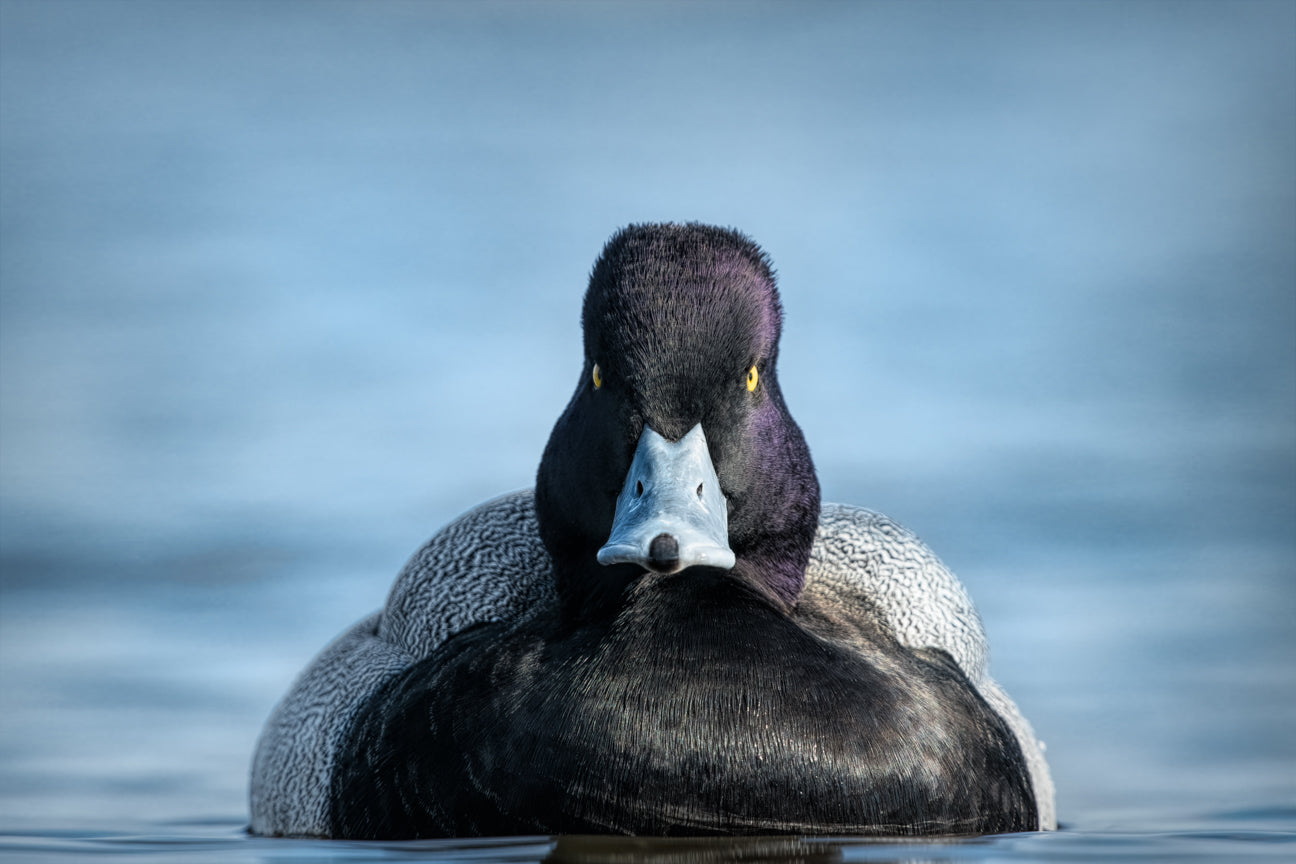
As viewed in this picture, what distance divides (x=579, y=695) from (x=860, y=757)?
897mm

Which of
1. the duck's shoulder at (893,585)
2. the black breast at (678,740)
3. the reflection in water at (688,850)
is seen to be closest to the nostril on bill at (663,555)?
the black breast at (678,740)

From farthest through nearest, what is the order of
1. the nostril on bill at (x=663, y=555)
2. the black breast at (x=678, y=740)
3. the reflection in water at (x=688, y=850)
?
1. the black breast at (x=678, y=740)
2. the reflection in water at (x=688, y=850)
3. the nostril on bill at (x=663, y=555)

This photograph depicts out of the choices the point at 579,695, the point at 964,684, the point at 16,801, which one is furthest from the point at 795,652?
the point at 16,801

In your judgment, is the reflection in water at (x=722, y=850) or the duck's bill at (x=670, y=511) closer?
the duck's bill at (x=670, y=511)

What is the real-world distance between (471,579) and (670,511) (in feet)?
6.96

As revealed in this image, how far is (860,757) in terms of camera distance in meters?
5.92

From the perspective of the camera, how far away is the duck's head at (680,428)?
594cm

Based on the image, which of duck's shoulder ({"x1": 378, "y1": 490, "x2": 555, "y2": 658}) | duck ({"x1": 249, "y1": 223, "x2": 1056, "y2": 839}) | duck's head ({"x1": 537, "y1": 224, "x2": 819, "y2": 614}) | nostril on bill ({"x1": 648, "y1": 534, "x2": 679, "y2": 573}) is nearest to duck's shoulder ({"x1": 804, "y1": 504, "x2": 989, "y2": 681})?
duck ({"x1": 249, "y1": 223, "x2": 1056, "y2": 839})

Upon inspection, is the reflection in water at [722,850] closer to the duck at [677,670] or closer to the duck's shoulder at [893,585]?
the duck at [677,670]

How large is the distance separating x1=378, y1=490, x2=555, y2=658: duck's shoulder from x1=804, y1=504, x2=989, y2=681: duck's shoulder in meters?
1.12

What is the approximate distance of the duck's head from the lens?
5.94 m

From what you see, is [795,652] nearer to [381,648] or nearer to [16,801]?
[381,648]

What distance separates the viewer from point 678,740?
19.1 ft

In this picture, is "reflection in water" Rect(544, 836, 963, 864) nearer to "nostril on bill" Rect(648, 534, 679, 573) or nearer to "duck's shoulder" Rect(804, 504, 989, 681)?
"nostril on bill" Rect(648, 534, 679, 573)
